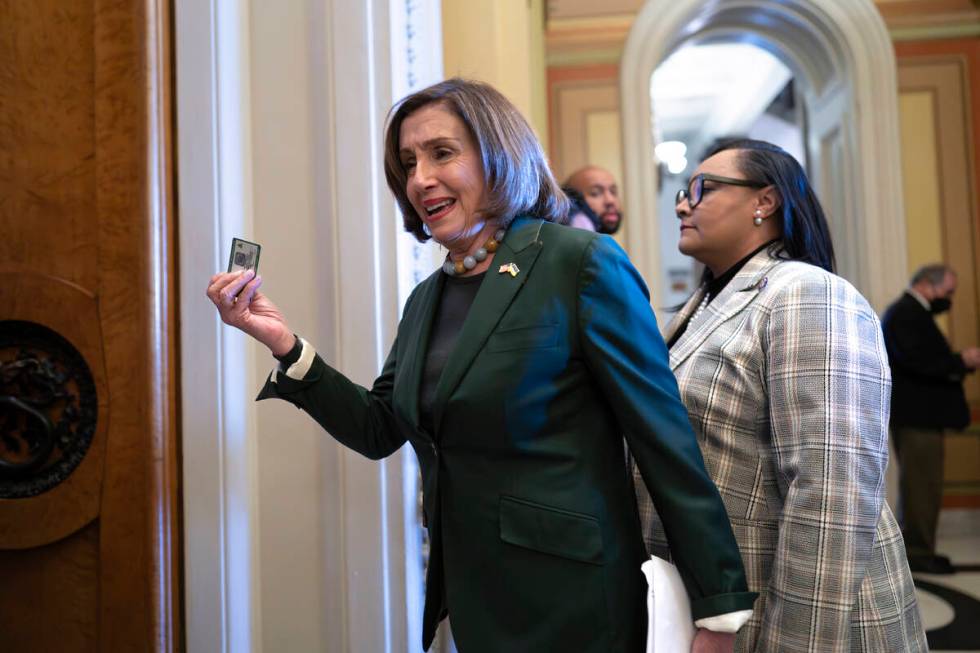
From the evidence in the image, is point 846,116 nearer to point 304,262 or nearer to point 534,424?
point 304,262

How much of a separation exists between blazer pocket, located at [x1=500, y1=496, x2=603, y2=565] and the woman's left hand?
0.19 m

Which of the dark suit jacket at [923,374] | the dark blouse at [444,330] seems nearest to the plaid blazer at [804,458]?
the dark blouse at [444,330]

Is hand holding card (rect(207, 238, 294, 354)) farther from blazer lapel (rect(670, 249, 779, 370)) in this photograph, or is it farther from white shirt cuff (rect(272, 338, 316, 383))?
blazer lapel (rect(670, 249, 779, 370))

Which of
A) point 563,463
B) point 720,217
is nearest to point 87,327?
point 563,463

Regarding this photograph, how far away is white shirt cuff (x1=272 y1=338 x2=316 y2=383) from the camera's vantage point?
1.59 metres

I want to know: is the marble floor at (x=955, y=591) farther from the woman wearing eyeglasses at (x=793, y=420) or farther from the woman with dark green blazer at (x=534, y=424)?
the woman with dark green blazer at (x=534, y=424)

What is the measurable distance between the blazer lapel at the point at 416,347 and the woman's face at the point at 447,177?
0.41 feet

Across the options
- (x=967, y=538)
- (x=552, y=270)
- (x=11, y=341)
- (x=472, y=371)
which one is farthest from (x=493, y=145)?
(x=967, y=538)

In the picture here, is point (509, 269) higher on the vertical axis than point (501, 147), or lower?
lower

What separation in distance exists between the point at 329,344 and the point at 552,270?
71cm

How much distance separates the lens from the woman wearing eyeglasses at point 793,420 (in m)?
1.42

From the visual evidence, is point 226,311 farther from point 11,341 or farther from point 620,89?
point 620,89

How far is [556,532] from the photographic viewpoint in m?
1.30

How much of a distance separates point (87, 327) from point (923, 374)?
5.08 meters
